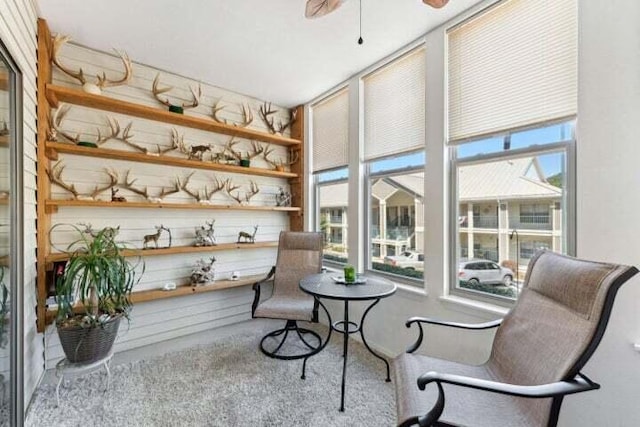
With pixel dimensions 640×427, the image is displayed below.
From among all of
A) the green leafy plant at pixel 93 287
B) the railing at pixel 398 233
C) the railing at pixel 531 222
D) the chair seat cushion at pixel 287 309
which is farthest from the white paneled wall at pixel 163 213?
the railing at pixel 531 222

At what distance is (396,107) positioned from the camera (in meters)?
2.66

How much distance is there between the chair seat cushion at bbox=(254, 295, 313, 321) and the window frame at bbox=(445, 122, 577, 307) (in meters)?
1.19

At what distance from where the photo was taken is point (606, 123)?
4.78ft

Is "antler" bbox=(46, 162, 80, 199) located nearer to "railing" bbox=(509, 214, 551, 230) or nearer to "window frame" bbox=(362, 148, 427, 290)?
"window frame" bbox=(362, 148, 427, 290)

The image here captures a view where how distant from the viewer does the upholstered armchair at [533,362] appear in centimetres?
108

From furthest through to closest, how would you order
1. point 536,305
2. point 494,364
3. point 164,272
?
point 164,272, point 494,364, point 536,305

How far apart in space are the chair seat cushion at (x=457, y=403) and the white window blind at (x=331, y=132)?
2.28 meters

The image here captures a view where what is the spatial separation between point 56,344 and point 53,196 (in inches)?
50.3

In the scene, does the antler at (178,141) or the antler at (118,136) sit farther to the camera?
the antler at (178,141)

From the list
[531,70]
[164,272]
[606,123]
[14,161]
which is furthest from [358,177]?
Result: [14,161]

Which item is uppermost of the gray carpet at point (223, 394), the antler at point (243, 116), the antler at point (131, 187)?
the antler at point (243, 116)

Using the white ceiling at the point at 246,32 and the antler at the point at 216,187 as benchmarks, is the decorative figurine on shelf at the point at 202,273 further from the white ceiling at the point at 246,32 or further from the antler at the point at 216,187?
the white ceiling at the point at 246,32

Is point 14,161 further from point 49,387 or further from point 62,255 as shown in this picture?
point 49,387

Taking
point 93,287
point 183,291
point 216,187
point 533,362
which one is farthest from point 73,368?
point 533,362
